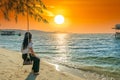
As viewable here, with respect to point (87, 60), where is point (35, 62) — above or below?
above

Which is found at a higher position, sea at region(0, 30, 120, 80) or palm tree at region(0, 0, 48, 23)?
palm tree at region(0, 0, 48, 23)

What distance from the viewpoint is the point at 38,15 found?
Result: 446 inches

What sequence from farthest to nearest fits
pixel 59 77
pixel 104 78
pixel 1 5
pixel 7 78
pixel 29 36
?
pixel 104 78, pixel 59 77, pixel 29 36, pixel 7 78, pixel 1 5

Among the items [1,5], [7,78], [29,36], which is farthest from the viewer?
[29,36]

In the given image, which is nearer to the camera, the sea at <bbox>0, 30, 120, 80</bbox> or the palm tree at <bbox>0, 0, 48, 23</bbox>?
the palm tree at <bbox>0, 0, 48, 23</bbox>

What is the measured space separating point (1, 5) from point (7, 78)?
12.0ft

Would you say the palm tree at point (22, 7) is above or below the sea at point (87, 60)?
above

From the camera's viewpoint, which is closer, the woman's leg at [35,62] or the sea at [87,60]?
the woman's leg at [35,62]

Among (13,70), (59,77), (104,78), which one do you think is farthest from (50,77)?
(104,78)

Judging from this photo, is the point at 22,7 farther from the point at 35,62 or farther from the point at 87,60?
the point at 87,60

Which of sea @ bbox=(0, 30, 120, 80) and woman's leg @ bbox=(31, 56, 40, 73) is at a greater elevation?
woman's leg @ bbox=(31, 56, 40, 73)

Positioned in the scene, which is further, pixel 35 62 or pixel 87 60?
pixel 87 60

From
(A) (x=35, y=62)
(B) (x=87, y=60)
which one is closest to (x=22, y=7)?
(A) (x=35, y=62)

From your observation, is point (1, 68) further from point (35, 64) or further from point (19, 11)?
point (19, 11)
